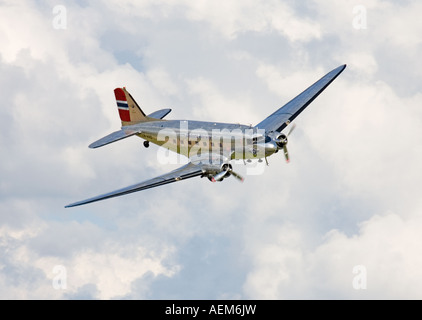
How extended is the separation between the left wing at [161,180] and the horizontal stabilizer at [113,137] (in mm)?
13408

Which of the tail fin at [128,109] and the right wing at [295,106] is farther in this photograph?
the tail fin at [128,109]

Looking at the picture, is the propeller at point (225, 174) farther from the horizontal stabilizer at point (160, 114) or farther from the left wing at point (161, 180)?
the horizontal stabilizer at point (160, 114)

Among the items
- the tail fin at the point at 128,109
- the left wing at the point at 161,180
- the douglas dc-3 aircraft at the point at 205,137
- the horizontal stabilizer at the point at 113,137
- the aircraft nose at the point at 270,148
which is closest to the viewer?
the left wing at the point at 161,180

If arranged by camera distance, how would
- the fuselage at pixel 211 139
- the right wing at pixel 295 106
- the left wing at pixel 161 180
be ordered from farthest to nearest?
the right wing at pixel 295 106, the fuselage at pixel 211 139, the left wing at pixel 161 180

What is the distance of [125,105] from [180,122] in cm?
821

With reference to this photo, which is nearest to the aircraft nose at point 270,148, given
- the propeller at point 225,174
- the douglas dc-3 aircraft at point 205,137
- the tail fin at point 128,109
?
the douglas dc-3 aircraft at point 205,137

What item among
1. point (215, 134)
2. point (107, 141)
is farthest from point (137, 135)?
point (215, 134)

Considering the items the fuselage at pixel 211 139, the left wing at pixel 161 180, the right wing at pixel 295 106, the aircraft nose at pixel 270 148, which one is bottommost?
the left wing at pixel 161 180

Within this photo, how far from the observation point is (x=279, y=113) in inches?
3211

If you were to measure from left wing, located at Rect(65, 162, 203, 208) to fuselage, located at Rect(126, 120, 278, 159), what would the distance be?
5805 mm

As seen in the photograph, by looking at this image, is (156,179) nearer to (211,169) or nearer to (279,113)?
Result: (211,169)

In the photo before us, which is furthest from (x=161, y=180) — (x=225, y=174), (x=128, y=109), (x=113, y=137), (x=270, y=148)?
(x=128, y=109)

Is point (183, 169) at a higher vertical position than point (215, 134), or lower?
lower

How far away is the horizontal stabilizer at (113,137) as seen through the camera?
7931 cm
